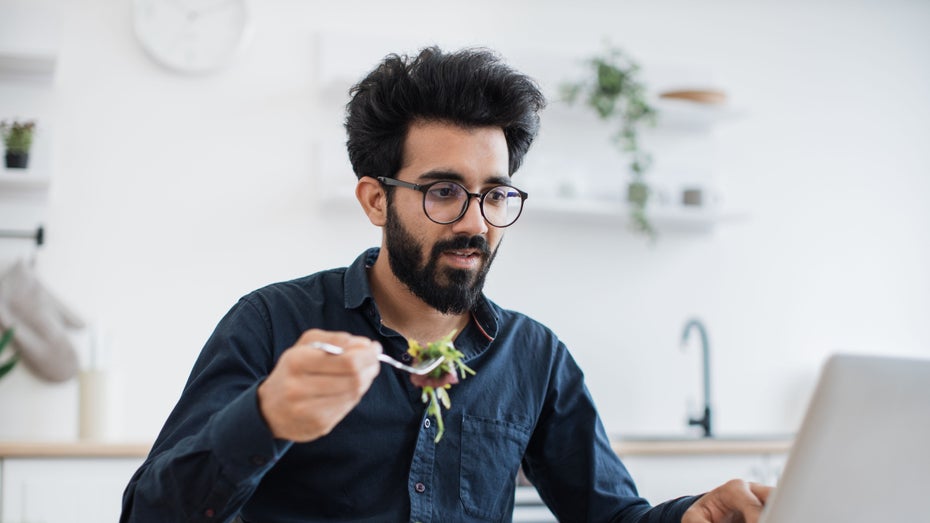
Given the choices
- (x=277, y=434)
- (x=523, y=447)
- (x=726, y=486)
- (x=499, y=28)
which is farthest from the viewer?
(x=499, y=28)

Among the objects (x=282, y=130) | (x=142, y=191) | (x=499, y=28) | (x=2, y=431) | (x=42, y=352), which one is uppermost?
(x=499, y=28)

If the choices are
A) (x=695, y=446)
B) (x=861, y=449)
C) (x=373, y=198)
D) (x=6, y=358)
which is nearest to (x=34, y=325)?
(x=6, y=358)

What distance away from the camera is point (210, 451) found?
1.19 m

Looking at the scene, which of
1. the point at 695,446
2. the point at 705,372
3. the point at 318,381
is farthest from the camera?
the point at 705,372

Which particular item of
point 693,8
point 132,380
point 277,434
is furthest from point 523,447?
point 693,8

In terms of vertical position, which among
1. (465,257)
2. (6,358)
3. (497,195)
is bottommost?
(6,358)

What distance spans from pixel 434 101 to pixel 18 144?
1.91 m

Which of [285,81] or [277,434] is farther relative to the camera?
[285,81]

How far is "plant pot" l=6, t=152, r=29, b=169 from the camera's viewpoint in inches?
120

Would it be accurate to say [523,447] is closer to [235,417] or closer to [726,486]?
[726,486]

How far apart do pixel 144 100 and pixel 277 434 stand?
7.85ft

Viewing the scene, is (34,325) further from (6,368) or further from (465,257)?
(465,257)

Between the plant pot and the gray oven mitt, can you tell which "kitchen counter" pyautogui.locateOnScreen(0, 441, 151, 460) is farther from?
the plant pot

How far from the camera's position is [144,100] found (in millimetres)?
3264
